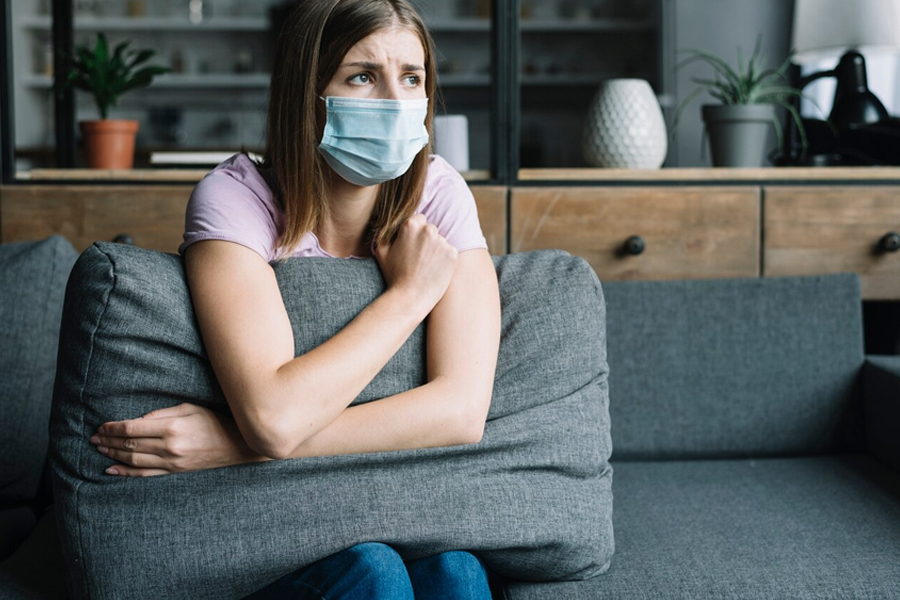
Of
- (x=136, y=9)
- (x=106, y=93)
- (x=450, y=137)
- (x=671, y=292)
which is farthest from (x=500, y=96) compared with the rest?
(x=136, y=9)

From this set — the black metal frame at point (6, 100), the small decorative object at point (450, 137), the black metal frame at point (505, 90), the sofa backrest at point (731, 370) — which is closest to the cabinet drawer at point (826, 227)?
the sofa backrest at point (731, 370)

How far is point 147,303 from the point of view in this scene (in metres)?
0.96

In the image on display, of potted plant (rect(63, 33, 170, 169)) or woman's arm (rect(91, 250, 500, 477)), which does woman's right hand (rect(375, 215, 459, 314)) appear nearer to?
woman's arm (rect(91, 250, 500, 477))

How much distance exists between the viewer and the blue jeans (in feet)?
2.94

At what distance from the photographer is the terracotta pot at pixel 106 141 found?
1643 mm

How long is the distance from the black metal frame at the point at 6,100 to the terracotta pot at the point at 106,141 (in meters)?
0.13

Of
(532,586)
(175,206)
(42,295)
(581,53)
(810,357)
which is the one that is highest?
(581,53)

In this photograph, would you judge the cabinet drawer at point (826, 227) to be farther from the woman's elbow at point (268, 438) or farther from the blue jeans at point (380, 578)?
the woman's elbow at point (268, 438)

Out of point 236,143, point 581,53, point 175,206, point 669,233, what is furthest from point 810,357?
point 236,143

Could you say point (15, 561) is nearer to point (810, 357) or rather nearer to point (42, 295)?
point (42, 295)

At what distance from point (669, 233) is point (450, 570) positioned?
0.87 metres

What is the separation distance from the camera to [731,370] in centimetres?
Result: 149

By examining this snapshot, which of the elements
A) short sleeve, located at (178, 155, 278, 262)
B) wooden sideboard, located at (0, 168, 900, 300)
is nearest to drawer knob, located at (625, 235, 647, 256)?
wooden sideboard, located at (0, 168, 900, 300)

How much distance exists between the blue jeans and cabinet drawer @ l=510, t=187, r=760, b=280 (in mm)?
742
